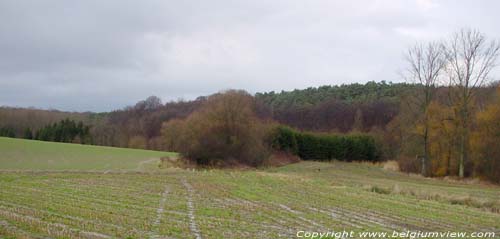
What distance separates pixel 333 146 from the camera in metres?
83.2

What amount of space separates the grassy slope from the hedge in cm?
2765

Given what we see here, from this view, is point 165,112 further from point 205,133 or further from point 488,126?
point 488,126

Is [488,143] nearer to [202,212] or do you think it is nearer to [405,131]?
[405,131]

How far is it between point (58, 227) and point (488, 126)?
1567 inches

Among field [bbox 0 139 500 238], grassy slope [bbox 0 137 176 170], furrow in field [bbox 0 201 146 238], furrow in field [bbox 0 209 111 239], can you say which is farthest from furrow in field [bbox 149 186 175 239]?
grassy slope [bbox 0 137 176 170]

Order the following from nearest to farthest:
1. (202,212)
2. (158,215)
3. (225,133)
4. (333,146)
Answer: (158,215), (202,212), (225,133), (333,146)

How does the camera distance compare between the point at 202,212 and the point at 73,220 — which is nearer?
the point at 73,220

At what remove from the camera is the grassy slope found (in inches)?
1767

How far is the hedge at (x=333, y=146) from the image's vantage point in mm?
79938

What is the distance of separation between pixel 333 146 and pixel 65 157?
46.5 m

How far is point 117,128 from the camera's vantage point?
99375 mm

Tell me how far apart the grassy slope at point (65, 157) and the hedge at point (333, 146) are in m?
27.7

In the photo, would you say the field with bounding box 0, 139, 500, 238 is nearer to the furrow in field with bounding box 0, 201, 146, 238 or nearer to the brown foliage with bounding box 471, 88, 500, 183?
the furrow in field with bounding box 0, 201, 146, 238

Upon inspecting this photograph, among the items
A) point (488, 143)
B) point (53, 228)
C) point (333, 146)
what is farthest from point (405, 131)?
point (53, 228)
